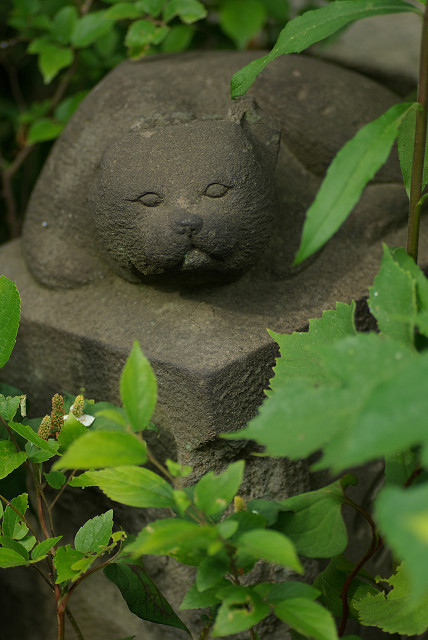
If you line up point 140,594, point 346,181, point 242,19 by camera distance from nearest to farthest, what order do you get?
point 346,181
point 140,594
point 242,19

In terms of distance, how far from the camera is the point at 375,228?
4.20 feet

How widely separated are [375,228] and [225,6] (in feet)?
2.51

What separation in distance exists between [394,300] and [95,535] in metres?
0.48

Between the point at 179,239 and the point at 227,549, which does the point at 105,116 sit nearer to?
the point at 179,239

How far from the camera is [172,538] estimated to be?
62 centimetres

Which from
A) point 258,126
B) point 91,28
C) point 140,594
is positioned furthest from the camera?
point 91,28

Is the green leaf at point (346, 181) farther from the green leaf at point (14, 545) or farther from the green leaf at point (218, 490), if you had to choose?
the green leaf at point (14, 545)

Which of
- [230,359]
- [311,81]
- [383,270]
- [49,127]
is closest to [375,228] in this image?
[311,81]

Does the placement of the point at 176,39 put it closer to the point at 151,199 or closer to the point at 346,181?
the point at 151,199

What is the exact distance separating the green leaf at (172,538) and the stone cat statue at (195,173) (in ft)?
1.51

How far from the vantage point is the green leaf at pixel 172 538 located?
614 millimetres

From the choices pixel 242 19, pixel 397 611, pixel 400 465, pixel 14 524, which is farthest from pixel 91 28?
pixel 397 611

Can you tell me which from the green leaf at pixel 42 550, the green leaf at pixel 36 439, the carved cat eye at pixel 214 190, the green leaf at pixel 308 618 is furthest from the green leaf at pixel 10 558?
the carved cat eye at pixel 214 190

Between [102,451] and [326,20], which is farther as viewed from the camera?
[326,20]
